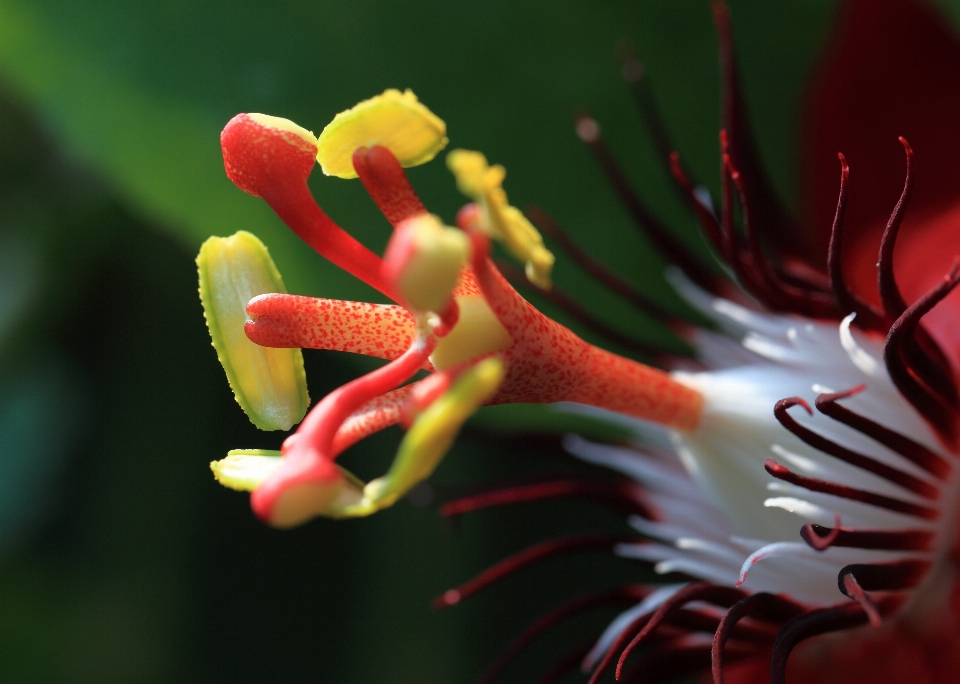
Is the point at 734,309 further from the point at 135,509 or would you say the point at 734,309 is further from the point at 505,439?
the point at 135,509

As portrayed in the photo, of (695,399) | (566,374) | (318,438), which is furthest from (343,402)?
(695,399)

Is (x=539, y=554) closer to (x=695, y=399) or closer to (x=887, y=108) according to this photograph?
(x=695, y=399)

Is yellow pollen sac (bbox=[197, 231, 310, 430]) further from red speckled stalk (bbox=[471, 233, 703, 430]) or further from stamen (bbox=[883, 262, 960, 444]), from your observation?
stamen (bbox=[883, 262, 960, 444])

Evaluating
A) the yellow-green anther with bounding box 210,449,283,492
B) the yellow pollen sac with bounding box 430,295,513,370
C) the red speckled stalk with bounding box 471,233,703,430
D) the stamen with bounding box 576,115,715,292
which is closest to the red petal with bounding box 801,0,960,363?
the stamen with bounding box 576,115,715,292

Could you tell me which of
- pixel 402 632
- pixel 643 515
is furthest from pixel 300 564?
pixel 643 515

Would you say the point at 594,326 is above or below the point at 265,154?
below
